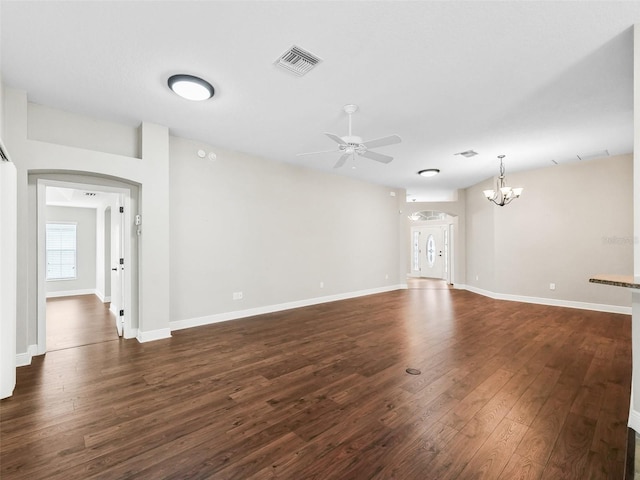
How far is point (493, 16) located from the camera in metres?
2.07

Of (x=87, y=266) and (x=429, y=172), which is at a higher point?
(x=429, y=172)

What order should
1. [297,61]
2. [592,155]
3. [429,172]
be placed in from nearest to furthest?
[297,61], [592,155], [429,172]

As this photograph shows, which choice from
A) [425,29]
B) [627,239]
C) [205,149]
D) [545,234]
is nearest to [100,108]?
[205,149]

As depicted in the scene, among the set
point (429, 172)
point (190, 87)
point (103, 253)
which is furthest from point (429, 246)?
point (103, 253)

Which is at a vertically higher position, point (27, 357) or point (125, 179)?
point (125, 179)

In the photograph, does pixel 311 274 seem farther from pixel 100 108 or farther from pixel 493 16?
pixel 493 16

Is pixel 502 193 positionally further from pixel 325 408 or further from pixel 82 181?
pixel 82 181

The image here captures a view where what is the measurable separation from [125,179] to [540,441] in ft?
16.6

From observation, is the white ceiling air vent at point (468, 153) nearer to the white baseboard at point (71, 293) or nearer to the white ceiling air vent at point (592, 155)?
the white ceiling air vent at point (592, 155)

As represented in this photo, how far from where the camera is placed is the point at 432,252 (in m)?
12.0

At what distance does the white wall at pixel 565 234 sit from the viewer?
5.40 metres

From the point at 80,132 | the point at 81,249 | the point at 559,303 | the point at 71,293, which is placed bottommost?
the point at 71,293

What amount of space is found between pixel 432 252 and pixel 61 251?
1283cm

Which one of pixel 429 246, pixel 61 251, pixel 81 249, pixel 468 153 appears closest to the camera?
pixel 468 153
